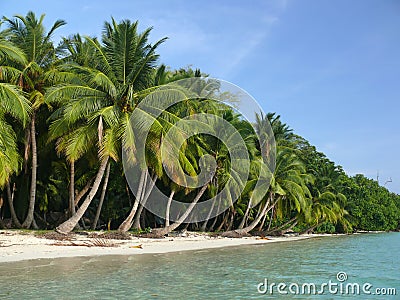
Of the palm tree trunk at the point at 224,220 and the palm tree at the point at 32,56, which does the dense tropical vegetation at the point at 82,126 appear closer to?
the palm tree at the point at 32,56

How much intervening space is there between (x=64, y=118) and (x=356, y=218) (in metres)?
47.9

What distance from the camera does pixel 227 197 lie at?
92.4 feet

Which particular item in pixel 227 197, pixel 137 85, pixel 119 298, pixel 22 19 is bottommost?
pixel 119 298

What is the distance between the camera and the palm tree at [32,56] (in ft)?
60.4

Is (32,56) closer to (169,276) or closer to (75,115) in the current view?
(75,115)

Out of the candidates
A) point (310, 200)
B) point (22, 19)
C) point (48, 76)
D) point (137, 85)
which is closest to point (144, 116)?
point (137, 85)

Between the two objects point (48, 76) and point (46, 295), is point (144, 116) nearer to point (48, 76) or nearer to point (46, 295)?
point (48, 76)

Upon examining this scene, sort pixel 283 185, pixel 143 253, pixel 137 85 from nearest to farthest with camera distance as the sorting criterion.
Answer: pixel 143 253
pixel 137 85
pixel 283 185

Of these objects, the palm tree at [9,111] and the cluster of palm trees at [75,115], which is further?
the cluster of palm trees at [75,115]
